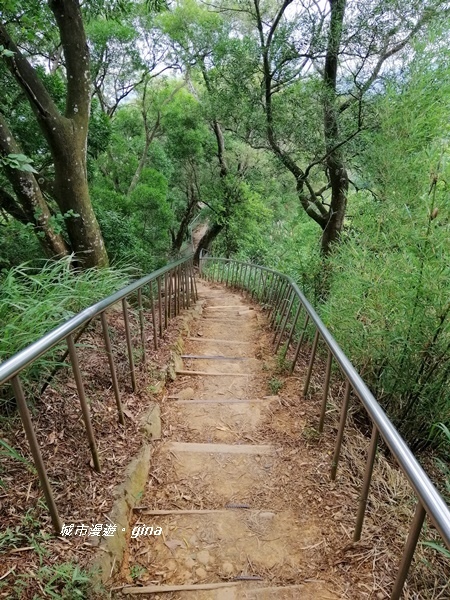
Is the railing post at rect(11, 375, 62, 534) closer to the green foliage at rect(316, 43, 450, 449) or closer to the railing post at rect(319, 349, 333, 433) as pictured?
the railing post at rect(319, 349, 333, 433)

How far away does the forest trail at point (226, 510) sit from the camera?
132 cm

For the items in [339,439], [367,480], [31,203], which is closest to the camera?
[367,480]

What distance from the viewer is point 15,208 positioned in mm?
3520

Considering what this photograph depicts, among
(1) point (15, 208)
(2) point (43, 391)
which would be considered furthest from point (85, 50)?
(2) point (43, 391)

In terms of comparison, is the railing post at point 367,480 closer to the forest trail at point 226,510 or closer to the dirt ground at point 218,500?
the dirt ground at point 218,500

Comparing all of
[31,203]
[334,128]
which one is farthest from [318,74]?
[31,203]

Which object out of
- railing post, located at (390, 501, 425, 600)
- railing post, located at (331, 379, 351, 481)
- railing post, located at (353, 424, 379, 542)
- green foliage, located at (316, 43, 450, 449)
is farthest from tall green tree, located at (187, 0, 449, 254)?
railing post, located at (390, 501, 425, 600)

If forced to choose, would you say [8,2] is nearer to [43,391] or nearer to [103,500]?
[43,391]

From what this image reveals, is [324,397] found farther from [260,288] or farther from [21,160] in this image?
[260,288]

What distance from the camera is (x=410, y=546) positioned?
2.99 feet

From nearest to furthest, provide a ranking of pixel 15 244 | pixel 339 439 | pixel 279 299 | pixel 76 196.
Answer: pixel 339 439
pixel 76 196
pixel 15 244
pixel 279 299

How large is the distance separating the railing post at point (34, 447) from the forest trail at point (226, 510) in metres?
0.39

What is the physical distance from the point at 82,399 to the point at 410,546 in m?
1.33

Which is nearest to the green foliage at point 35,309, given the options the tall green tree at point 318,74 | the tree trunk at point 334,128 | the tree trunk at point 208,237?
the tree trunk at point 334,128
